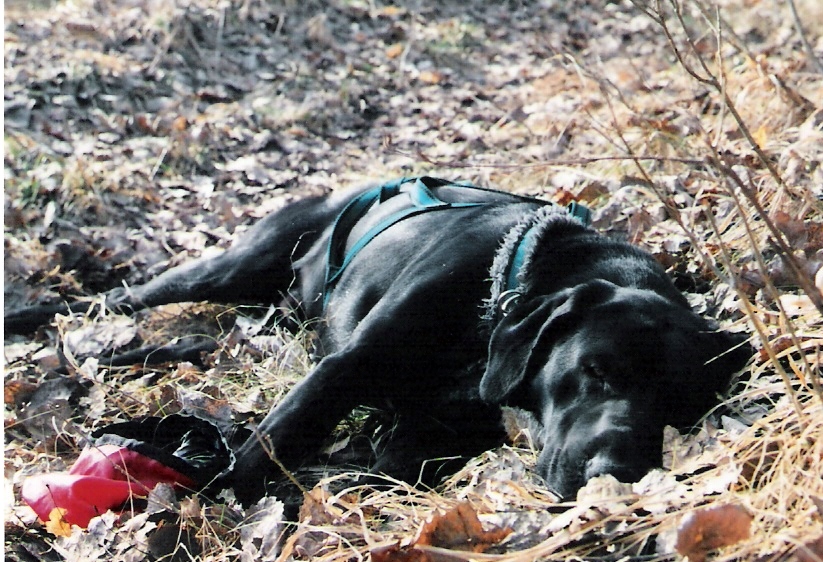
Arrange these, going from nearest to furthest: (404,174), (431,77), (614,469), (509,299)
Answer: (614,469) < (509,299) < (404,174) < (431,77)

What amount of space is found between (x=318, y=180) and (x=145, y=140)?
1.57 metres

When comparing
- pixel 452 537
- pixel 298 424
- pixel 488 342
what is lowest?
pixel 298 424

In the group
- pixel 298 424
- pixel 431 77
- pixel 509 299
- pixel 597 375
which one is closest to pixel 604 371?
pixel 597 375

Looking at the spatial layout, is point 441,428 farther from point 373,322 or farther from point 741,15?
point 741,15

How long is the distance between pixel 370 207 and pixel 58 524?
2246 mm

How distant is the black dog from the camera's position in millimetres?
2738

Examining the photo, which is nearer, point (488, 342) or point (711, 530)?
point (711, 530)

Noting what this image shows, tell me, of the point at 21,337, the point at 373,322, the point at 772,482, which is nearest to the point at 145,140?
the point at 21,337

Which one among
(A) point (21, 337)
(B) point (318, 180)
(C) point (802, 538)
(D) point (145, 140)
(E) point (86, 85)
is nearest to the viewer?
(C) point (802, 538)

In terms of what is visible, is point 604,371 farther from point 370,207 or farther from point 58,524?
point 370,207

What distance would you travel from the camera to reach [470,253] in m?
3.50

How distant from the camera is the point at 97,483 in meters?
2.83

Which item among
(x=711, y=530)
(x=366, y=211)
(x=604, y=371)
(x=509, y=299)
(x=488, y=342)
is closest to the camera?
(x=711, y=530)

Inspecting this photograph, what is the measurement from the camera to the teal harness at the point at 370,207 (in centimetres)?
402
